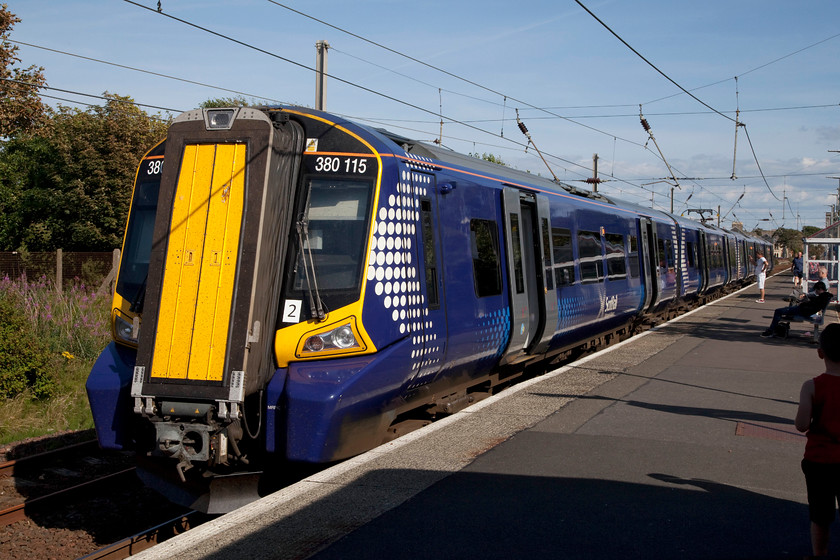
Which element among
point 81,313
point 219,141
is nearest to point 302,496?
point 219,141

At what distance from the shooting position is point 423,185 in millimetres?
7676

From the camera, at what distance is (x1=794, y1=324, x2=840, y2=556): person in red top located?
417 centimetres

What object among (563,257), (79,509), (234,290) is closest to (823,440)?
(234,290)

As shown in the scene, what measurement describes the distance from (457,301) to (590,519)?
3.41m

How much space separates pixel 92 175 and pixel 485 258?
88.8 ft

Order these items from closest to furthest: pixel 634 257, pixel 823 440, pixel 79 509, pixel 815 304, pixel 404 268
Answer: pixel 823 440, pixel 404 268, pixel 79 509, pixel 815 304, pixel 634 257

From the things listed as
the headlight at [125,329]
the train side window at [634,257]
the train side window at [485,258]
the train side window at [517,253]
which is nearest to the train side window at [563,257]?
the train side window at [517,253]

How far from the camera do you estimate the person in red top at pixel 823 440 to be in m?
4.17

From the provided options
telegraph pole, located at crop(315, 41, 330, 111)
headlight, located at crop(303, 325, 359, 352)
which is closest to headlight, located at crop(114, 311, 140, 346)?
headlight, located at crop(303, 325, 359, 352)

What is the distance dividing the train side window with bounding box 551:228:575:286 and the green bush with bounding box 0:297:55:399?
7.77m

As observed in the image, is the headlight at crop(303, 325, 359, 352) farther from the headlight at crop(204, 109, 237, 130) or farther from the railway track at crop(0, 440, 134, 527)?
the railway track at crop(0, 440, 134, 527)

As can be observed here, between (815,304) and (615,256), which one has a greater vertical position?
(615,256)

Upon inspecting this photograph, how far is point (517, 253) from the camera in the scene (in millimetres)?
10297

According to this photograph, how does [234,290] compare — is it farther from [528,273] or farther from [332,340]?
[528,273]
